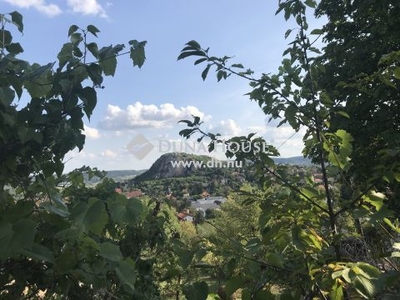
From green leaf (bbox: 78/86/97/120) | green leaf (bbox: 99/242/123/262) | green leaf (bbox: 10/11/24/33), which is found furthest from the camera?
green leaf (bbox: 10/11/24/33)

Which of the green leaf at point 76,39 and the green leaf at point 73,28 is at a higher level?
the green leaf at point 73,28

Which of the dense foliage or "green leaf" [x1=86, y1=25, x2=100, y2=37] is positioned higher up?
"green leaf" [x1=86, y1=25, x2=100, y2=37]

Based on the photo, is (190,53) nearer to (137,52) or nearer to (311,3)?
(137,52)

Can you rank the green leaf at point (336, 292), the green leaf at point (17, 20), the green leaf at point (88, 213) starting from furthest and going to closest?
the green leaf at point (17, 20), the green leaf at point (336, 292), the green leaf at point (88, 213)

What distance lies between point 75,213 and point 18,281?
0.51 metres

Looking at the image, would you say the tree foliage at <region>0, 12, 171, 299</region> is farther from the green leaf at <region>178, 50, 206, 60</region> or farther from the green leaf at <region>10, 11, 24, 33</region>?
the green leaf at <region>178, 50, 206, 60</region>

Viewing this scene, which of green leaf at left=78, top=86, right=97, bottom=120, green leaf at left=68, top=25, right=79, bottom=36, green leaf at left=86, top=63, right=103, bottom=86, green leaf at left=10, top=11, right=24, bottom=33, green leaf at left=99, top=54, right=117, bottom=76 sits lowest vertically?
green leaf at left=78, top=86, right=97, bottom=120

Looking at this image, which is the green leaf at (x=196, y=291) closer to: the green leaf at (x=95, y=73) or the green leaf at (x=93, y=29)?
the green leaf at (x=95, y=73)

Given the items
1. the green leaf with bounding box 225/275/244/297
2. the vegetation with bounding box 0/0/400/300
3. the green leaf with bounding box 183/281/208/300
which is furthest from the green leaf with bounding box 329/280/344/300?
the green leaf with bounding box 183/281/208/300

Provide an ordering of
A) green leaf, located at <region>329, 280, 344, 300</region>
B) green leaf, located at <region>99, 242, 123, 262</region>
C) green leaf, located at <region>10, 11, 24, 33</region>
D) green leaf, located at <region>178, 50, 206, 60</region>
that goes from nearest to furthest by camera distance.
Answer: green leaf, located at <region>99, 242, 123, 262</region>, green leaf, located at <region>329, 280, 344, 300</region>, green leaf, located at <region>10, 11, 24, 33</region>, green leaf, located at <region>178, 50, 206, 60</region>

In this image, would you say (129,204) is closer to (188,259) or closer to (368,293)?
(188,259)

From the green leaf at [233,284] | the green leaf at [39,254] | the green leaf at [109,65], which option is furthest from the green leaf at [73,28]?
the green leaf at [233,284]

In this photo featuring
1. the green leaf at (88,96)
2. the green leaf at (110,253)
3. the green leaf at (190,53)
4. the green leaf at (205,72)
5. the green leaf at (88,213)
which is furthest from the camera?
the green leaf at (205,72)

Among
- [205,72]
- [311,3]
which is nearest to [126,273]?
[205,72]
